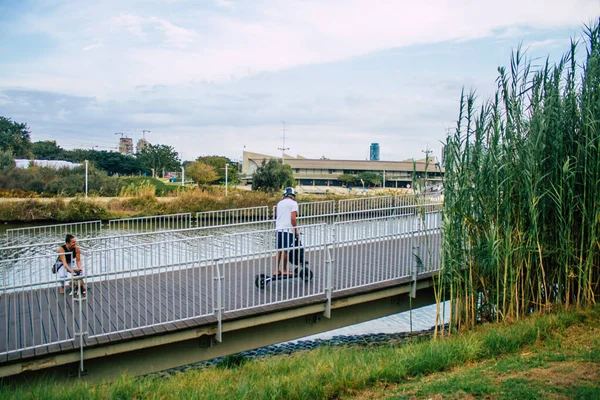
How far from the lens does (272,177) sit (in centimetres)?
4278

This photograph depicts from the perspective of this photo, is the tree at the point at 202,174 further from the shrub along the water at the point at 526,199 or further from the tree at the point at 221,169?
the shrub along the water at the point at 526,199

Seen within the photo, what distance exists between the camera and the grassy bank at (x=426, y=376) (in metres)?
5.00

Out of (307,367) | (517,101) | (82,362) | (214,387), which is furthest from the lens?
(517,101)

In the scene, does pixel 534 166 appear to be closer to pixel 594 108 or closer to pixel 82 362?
pixel 594 108

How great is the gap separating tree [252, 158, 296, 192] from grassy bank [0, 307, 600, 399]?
35.9m

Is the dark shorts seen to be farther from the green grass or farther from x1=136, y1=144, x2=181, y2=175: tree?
x1=136, y1=144, x2=181, y2=175: tree

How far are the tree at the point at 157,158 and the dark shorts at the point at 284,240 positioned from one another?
7263cm

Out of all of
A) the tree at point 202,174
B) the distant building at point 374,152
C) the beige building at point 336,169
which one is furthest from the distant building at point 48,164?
the distant building at point 374,152

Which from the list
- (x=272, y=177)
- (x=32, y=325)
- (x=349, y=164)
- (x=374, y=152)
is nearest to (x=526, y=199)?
(x=32, y=325)

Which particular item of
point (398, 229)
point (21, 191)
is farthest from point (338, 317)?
point (21, 191)

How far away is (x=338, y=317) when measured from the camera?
9.43 metres

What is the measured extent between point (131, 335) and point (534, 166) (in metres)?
6.76

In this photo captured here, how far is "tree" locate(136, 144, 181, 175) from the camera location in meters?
80.2

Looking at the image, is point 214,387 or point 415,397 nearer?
point 415,397
